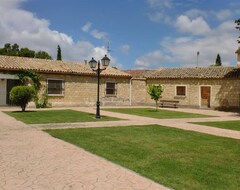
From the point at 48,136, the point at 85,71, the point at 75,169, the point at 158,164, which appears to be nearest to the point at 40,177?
the point at 75,169

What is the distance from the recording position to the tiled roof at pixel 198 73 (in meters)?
26.6

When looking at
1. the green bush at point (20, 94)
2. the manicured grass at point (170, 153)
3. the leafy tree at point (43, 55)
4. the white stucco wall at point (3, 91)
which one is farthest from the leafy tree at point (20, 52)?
the manicured grass at point (170, 153)

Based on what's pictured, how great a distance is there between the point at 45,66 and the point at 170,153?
19.7 meters

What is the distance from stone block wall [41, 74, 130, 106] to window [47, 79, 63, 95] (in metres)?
0.26

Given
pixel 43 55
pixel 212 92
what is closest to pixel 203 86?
pixel 212 92

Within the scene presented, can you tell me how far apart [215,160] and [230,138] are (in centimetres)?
367

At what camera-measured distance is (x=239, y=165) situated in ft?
21.9

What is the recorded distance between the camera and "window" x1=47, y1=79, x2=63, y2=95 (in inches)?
989

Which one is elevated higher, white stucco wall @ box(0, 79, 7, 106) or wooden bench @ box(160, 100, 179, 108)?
white stucco wall @ box(0, 79, 7, 106)

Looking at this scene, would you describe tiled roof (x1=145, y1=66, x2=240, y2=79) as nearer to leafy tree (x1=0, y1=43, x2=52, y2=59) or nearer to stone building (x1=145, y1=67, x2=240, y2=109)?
stone building (x1=145, y1=67, x2=240, y2=109)

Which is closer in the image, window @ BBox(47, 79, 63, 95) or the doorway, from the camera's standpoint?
the doorway

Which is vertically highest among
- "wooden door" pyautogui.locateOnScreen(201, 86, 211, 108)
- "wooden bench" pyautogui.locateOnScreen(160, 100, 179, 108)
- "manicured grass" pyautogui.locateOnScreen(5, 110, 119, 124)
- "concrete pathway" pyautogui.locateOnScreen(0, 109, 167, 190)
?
"wooden door" pyautogui.locateOnScreen(201, 86, 211, 108)

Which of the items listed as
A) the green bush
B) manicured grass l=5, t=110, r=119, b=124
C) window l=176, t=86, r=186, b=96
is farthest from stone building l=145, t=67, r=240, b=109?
the green bush

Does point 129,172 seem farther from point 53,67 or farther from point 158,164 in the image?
point 53,67
